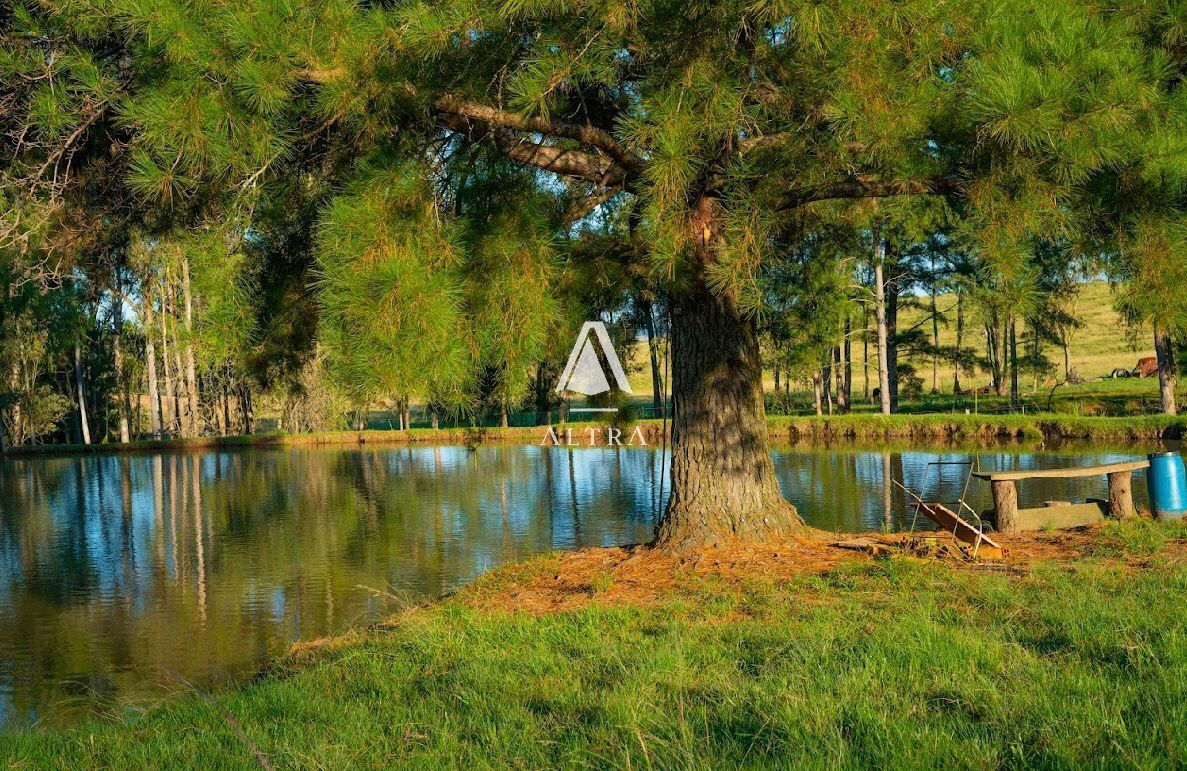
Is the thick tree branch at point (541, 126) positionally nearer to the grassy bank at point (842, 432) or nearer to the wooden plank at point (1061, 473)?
the wooden plank at point (1061, 473)

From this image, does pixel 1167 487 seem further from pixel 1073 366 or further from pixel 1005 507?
pixel 1073 366

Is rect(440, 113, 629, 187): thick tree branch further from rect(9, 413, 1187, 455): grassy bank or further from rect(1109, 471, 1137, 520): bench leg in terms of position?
rect(9, 413, 1187, 455): grassy bank

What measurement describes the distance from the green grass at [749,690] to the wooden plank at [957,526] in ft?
3.40

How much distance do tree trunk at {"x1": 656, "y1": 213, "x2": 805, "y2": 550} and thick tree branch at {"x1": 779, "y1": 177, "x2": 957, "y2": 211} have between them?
114 centimetres

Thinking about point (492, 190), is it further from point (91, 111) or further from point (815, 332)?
point (815, 332)

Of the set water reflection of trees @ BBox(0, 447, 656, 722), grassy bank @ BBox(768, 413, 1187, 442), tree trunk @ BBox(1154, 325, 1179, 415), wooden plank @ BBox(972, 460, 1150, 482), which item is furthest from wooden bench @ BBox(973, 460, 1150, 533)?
tree trunk @ BBox(1154, 325, 1179, 415)

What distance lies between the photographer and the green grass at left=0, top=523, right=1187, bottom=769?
360cm

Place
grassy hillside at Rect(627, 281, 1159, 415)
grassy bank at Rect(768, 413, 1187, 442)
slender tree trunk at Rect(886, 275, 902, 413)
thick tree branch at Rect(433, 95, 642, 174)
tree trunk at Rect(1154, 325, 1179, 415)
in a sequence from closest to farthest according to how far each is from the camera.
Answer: thick tree branch at Rect(433, 95, 642, 174) < grassy bank at Rect(768, 413, 1187, 442) < tree trunk at Rect(1154, 325, 1179, 415) < grassy hillside at Rect(627, 281, 1159, 415) < slender tree trunk at Rect(886, 275, 902, 413)

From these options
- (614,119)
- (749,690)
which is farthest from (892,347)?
(749,690)

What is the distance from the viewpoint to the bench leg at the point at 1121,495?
30.5 ft

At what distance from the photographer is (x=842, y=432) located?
30031 mm

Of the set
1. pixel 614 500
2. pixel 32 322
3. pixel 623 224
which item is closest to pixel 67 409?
pixel 32 322

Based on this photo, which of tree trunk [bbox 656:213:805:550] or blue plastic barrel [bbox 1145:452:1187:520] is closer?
tree trunk [bbox 656:213:805:550]

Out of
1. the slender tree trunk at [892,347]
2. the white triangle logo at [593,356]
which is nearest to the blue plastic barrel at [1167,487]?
the white triangle logo at [593,356]
